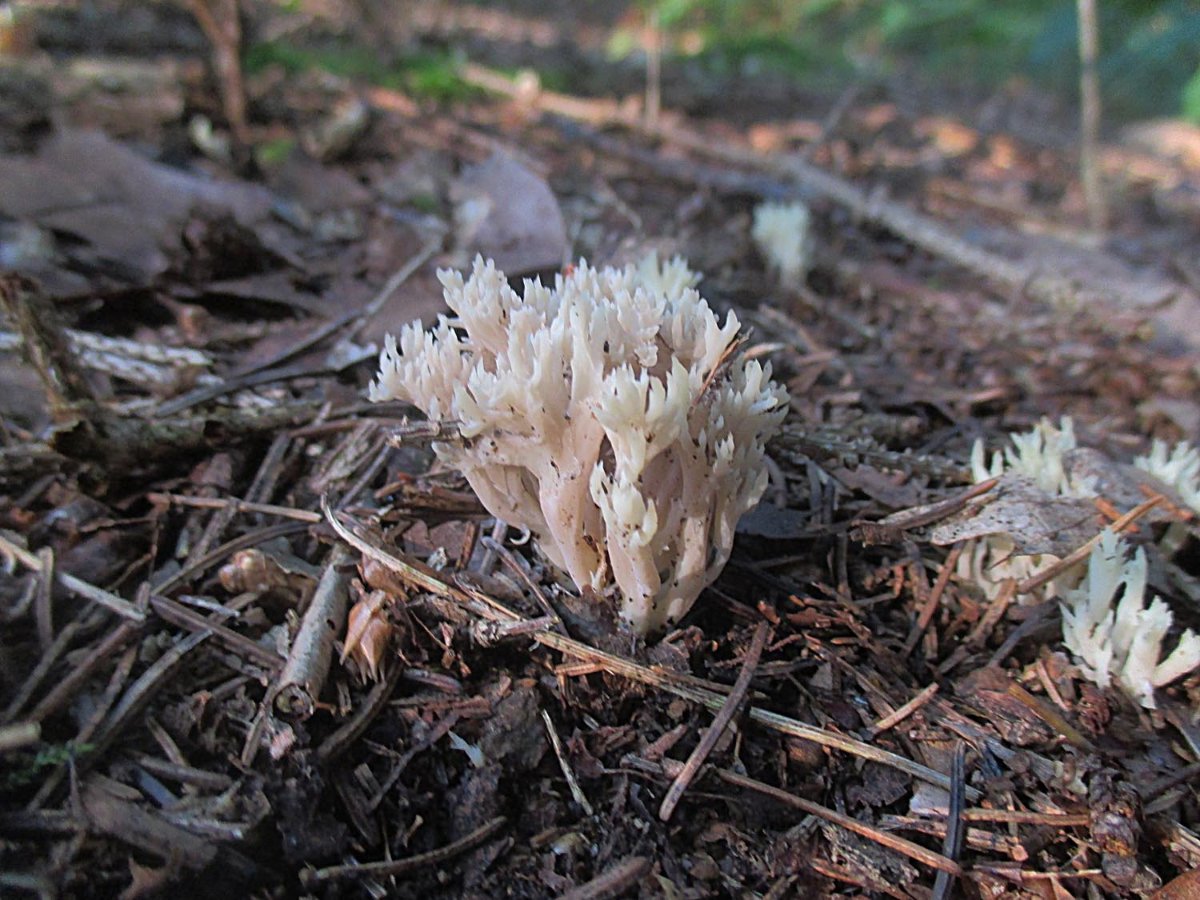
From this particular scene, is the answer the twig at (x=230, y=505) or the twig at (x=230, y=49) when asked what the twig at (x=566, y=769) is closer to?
the twig at (x=230, y=505)

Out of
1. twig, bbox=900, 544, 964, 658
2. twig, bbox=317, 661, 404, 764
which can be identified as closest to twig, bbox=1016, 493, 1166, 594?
twig, bbox=900, 544, 964, 658

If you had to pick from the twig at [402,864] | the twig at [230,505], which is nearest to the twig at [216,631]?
the twig at [230,505]

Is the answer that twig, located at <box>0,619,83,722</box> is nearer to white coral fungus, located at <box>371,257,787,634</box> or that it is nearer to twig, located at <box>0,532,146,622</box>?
twig, located at <box>0,532,146,622</box>

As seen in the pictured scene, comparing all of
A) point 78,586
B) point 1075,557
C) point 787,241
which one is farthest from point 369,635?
point 787,241

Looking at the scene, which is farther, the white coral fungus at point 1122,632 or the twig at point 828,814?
the white coral fungus at point 1122,632

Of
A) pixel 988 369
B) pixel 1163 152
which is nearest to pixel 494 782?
pixel 988 369

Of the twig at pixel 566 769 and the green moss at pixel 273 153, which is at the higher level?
the green moss at pixel 273 153
